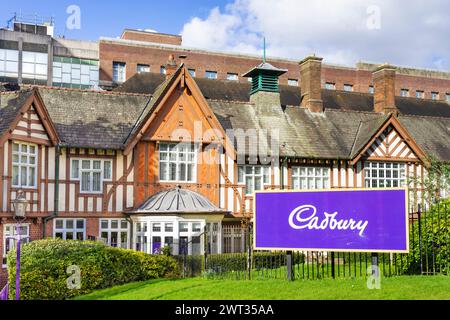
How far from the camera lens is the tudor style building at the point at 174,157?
26.0 m

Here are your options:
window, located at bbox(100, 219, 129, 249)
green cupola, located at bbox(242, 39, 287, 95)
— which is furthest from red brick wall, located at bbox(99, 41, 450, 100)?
window, located at bbox(100, 219, 129, 249)

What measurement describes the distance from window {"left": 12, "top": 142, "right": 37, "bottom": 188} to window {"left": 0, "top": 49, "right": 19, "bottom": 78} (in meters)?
31.1

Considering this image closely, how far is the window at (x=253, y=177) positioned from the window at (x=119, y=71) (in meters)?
29.2

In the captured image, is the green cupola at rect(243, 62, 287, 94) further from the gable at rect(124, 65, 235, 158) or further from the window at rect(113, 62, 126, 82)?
the window at rect(113, 62, 126, 82)

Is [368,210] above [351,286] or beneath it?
above

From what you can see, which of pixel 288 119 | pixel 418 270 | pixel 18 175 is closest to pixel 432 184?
pixel 288 119

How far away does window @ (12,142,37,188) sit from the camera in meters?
25.0

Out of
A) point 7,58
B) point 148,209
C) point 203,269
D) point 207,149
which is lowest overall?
point 203,269

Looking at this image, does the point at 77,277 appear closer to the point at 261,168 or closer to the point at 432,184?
the point at 261,168

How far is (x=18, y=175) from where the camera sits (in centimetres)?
2511

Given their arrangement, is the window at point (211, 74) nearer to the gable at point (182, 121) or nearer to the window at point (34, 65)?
the window at point (34, 65)

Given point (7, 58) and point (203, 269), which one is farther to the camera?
point (7, 58)

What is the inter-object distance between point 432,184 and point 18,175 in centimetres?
1773

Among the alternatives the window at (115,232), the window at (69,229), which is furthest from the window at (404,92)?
the window at (69,229)
